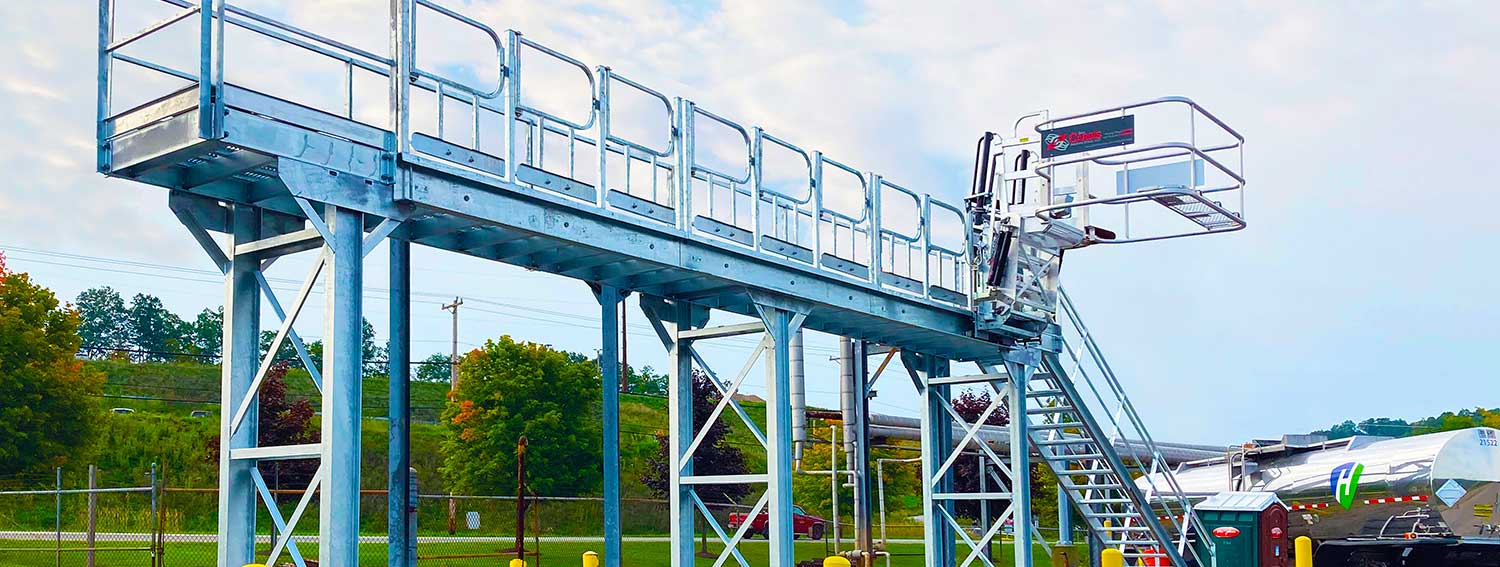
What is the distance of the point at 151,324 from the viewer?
361 feet

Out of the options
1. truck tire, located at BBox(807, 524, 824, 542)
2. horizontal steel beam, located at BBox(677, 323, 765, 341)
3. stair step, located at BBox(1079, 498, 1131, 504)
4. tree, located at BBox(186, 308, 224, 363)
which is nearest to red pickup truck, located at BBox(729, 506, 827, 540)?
truck tire, located at BBox(807, 524, 824, 542)

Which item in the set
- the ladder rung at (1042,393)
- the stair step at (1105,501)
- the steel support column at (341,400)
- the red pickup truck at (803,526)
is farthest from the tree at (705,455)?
the steel support column at (341,400)

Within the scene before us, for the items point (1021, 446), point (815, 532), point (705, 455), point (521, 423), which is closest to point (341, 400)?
point (1021, 446)

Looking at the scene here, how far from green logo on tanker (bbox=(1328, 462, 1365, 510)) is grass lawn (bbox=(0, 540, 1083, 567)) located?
4.77 meters

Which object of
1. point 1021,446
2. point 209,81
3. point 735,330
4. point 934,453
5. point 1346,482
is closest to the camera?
point 209,81

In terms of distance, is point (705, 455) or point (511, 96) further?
point (705, 455)

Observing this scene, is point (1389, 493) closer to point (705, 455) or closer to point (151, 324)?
point (705, 455)

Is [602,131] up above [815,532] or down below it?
above

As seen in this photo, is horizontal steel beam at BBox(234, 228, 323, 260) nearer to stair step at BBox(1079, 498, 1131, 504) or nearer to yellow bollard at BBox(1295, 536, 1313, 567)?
yellow bollard at BBox(1295, 536, 1313, 567)

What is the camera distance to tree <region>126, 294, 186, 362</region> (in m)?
108

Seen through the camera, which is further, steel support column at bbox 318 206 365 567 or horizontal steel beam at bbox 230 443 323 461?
horizontal steel beam at bbox 230 443 323 461

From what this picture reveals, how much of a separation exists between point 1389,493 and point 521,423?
1480 inches

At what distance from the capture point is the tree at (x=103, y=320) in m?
109

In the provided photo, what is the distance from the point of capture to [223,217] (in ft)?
39.9
